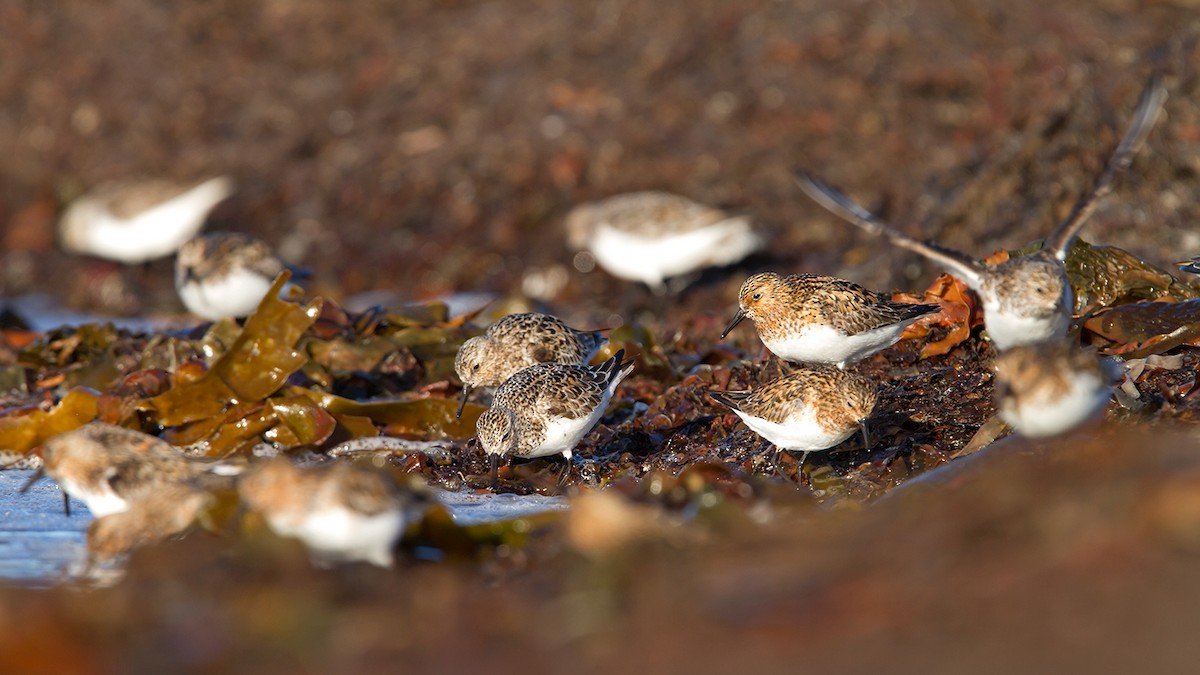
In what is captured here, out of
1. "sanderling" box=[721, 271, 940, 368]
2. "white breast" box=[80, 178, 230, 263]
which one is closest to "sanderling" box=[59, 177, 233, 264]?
"white breast" box=[80, 178, 230, 263]

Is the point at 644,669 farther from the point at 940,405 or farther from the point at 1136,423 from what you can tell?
the point at 940,405

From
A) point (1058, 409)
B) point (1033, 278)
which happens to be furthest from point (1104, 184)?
point (1058, 409)

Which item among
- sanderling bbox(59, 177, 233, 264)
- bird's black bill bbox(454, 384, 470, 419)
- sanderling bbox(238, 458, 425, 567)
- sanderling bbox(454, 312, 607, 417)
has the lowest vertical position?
sanderling bbox(59, 177, 233, 264)

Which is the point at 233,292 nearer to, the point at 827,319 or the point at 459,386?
the point at 459,386

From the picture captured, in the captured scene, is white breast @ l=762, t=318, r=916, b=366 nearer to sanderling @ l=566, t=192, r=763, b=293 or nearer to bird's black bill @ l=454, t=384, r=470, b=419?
bird's black bill @ l=454, t=384, r=470, b=419

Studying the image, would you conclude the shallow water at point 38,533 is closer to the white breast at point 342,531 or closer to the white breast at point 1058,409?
the white breast at point 342,531

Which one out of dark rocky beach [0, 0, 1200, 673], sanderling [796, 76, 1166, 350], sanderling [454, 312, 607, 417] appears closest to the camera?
dark rocky beach [0, 0, 1200, 673]
